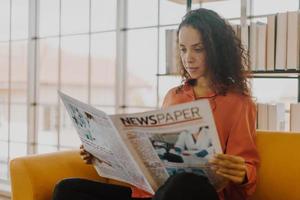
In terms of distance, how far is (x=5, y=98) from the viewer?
363 centimetres

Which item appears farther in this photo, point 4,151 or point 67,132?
point 4,151

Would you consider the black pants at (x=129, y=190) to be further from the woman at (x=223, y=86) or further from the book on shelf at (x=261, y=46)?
the book on shelf at (x=261, y=46)

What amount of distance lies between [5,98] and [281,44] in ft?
8.63

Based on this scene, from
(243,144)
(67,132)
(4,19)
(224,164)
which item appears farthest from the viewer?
(4,19)

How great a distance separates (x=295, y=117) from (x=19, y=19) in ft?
8.33

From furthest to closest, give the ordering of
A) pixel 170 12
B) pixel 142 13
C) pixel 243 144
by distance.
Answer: pixel 142 13 < pixel 170 12 < pixel 243 144

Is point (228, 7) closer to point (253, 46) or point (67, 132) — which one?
point (253, 46)

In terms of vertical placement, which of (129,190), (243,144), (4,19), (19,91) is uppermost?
→ (4,19)

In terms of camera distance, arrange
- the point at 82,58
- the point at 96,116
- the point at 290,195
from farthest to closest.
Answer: the point at 82,58
the point at 290,195
the point at 96,116

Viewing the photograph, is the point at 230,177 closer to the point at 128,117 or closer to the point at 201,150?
the point at 201,150

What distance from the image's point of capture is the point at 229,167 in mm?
1128

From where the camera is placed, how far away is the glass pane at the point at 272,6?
223cm

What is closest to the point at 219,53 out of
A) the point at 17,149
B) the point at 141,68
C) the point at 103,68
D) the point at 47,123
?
the point at 141,68

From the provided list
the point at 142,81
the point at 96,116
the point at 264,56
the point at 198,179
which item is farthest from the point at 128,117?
the point at 142,81
